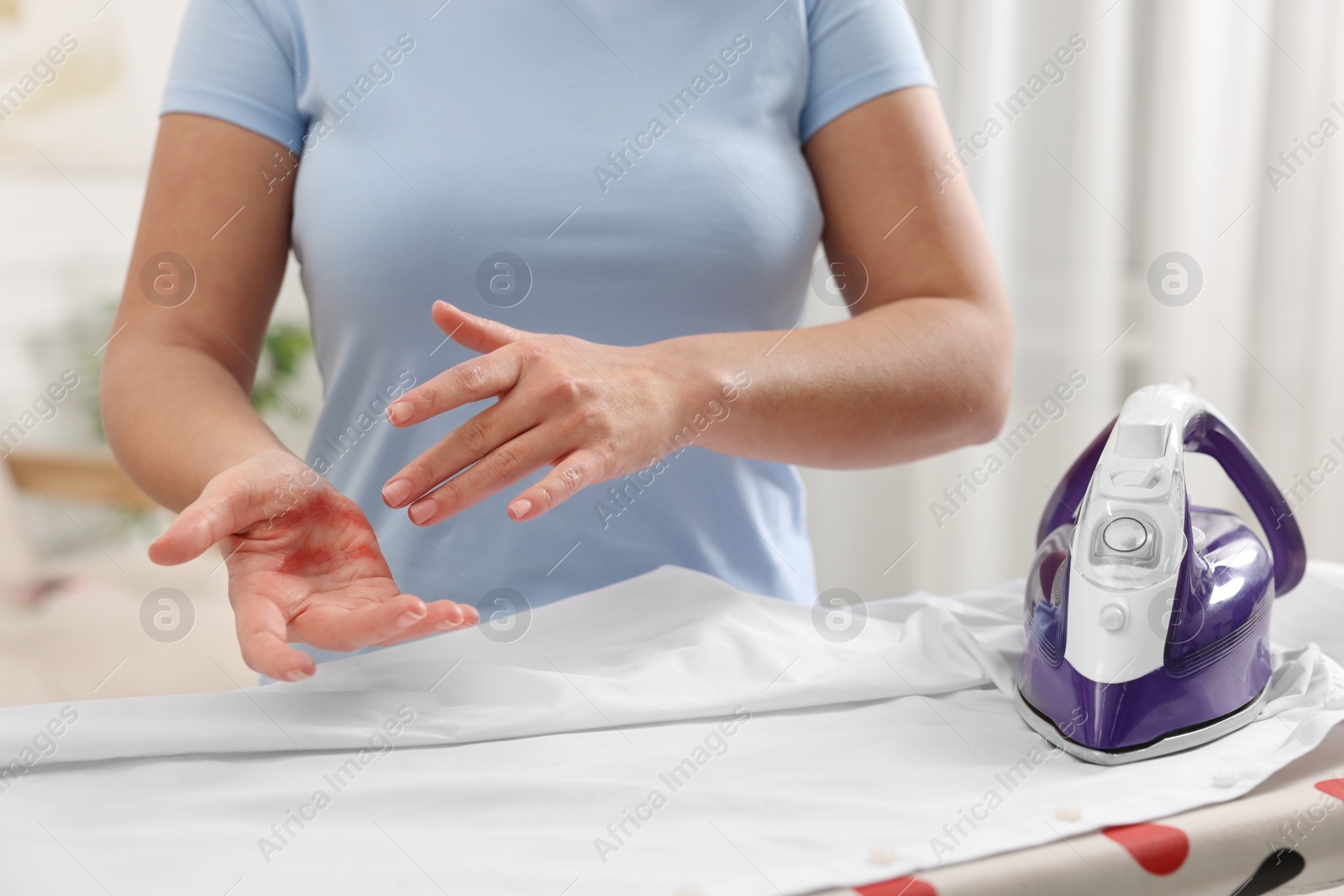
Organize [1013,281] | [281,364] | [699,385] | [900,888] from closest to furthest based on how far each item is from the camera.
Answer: [900,888] < [699,385] < [1013,281] < [281,364]

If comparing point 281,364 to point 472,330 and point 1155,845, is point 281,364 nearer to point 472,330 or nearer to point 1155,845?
point 472,330

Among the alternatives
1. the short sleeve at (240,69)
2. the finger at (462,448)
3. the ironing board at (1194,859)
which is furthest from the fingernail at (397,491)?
the short sleeve at (240,69)

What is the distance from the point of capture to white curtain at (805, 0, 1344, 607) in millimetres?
1596

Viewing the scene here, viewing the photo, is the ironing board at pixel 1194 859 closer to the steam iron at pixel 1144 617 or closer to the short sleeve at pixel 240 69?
the steam iron at pixel 1144 617

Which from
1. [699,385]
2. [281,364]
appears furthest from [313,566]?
[281,364]

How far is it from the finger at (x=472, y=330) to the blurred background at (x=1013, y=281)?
1032mm

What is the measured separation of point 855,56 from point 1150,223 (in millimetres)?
1191

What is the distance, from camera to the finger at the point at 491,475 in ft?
1.61

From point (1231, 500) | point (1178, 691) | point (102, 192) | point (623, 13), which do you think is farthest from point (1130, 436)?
point (102, 192)

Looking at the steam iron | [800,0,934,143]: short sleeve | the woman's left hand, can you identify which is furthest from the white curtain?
the woman's left hand

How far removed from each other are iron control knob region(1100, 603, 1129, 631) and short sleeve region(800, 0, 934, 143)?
1.35ft

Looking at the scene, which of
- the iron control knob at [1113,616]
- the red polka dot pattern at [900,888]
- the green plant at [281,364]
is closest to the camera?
the red polka dot pattern at [900,888]

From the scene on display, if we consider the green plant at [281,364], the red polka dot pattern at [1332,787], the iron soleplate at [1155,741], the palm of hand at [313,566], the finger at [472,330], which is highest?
the finger at [472,330]

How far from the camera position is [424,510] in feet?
1.61
